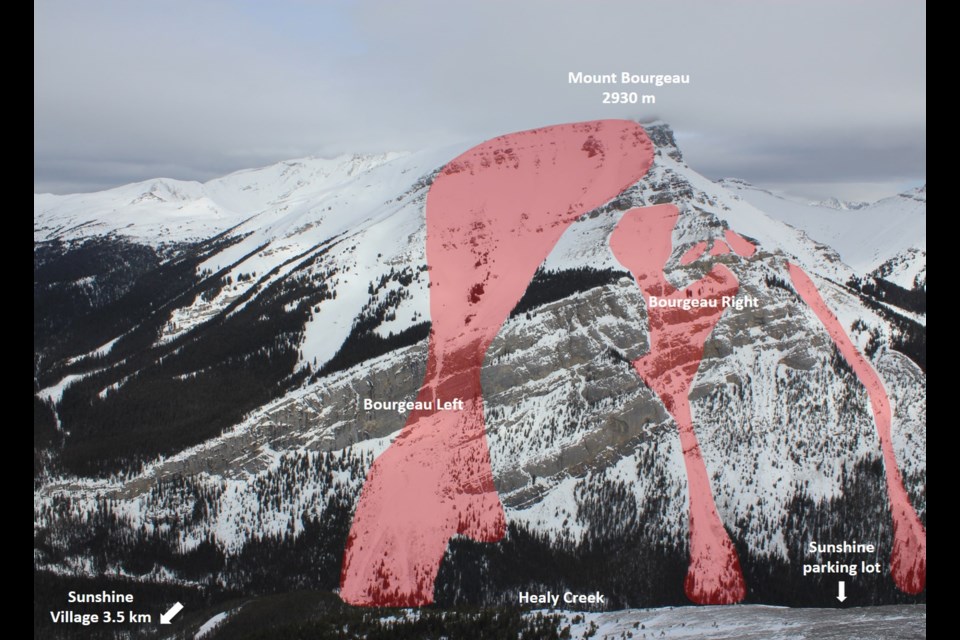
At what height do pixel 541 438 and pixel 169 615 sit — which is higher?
pixel 541 438
